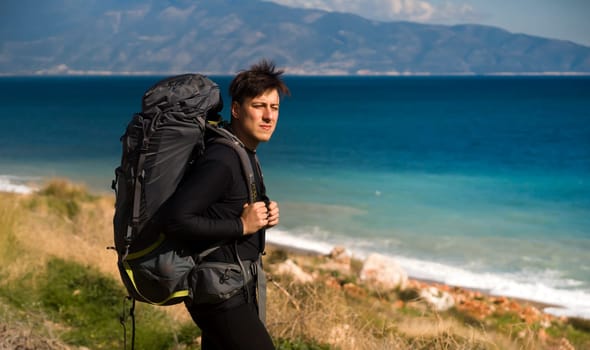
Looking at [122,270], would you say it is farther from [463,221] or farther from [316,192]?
[316,192]

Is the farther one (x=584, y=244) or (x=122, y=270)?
(x=584, y=244)

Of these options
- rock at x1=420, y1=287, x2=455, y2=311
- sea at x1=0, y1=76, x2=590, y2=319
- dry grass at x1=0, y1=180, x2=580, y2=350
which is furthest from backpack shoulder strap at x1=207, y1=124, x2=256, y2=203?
rock at x1=420, y1=287, x2=455, y2=311

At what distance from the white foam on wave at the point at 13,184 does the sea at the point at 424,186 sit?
0.06 m

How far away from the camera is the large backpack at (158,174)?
8.88 ft

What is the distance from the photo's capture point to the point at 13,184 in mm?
26031

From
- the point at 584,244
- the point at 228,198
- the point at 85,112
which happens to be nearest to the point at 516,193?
the point at 584,244

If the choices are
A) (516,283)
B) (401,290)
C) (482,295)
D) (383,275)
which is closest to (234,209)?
(401,290)

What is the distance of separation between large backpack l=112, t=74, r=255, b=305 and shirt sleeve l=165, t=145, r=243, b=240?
0.20 feet

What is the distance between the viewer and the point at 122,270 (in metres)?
2.88

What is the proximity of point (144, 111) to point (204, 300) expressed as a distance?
786mm

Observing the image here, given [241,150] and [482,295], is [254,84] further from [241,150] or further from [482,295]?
[482,295]

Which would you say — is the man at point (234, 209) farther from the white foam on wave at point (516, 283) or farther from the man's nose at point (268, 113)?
the white foam on wave at point (516, 283)

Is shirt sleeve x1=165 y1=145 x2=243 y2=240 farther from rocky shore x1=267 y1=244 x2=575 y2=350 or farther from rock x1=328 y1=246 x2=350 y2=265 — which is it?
rock x1=328 y1=246 x2=350 y2=265

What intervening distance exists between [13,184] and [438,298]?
1912 centimetres
